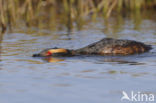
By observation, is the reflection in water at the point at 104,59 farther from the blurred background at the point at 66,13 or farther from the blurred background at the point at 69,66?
the blurred background at the point at 66,13

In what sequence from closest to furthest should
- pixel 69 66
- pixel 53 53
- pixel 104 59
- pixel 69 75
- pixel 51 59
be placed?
pixel 69 75
pixel 69 66
pixel 104 59
pixel 51 59
pixel 53 53

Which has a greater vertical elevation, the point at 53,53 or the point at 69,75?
the point at 53,53

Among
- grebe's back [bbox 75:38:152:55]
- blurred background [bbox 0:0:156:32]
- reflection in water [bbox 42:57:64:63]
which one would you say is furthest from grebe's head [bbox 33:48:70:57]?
blurred background [bbox 0:0:156:32]

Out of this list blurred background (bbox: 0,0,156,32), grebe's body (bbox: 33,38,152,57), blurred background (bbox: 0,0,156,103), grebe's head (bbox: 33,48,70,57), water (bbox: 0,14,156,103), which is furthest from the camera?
blurred background (bbox: 0,0,156,32)

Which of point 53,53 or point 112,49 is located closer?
point 53,53

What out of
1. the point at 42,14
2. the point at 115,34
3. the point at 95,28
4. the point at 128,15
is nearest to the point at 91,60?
the point at 115,34

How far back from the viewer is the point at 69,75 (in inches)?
319

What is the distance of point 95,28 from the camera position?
54.5 feet

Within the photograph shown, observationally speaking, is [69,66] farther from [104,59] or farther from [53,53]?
[53,53]

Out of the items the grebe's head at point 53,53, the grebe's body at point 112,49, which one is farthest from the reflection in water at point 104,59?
the grebe's body at point 112,49

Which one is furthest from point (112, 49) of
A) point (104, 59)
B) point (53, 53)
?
point (53, 53)

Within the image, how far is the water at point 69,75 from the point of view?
6580 millimetres

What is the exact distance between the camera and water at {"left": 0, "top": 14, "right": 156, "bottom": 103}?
6.58 meters

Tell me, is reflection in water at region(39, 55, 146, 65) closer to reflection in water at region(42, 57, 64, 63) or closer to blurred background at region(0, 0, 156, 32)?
reflection in water at region(42, 57, 64, 63)
